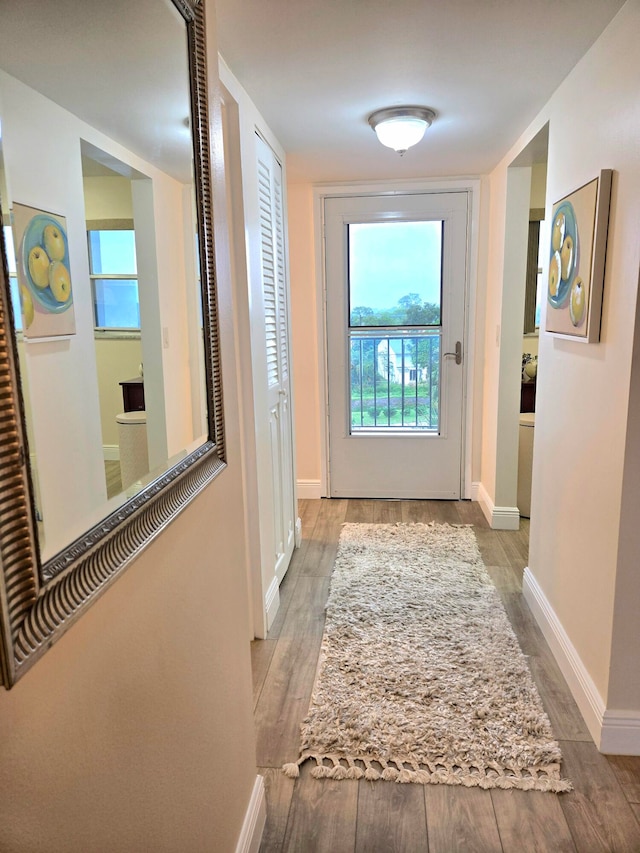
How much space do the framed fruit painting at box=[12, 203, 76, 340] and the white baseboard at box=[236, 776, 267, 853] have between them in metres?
1.34

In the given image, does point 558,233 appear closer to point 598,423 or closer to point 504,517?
point 598,423

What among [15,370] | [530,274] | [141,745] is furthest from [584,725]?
[530,274]

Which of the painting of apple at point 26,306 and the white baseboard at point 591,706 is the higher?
the painting of apple at point 26,306

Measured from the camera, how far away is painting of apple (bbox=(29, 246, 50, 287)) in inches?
25.0

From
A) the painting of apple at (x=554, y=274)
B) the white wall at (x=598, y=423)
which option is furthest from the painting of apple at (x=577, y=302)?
the painting of apple at (x=554, y=274)

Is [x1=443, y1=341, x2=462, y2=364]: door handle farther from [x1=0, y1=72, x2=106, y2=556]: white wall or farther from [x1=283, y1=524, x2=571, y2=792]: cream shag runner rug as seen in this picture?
[x1=0, y1=72, x2=106, y2=556]: white wall

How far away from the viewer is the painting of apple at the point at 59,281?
68 cm

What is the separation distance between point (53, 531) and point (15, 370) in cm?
19

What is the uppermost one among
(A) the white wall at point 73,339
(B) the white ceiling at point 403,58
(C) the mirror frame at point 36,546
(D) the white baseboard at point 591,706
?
(B) the white ceiling at point 403,58

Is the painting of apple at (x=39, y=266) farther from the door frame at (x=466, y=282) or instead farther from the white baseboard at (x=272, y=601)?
the door frame at (x=466, y=282)

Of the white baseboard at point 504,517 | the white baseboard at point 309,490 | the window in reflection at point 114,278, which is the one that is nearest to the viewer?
the window in reflection at point 114,278

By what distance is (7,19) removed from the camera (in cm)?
61

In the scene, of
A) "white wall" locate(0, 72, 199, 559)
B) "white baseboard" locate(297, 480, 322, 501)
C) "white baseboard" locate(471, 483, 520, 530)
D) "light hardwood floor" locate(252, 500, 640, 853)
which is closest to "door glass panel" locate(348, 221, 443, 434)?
"white baseboard" locate(297, 480, 322, 501)

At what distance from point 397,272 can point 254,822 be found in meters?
3.31
